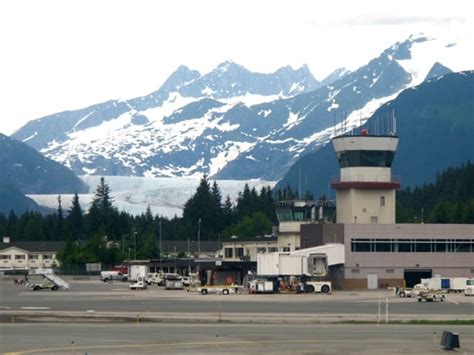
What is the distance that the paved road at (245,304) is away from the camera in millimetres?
100938

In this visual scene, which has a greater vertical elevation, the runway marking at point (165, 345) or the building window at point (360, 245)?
the building window at point (360, 245)

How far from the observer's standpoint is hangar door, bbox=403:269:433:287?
159750 mm

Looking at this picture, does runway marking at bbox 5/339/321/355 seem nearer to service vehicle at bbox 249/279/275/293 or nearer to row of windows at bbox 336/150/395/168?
A: service vehicle at bbox 249/279/275/293

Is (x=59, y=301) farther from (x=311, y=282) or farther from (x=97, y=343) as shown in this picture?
(x=97, y=343)

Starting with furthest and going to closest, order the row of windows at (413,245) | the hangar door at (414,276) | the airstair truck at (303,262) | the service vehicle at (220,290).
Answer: the hangar door at (414,276), the row of windows at (413,245), the airstair truck at (303,262), the service vehicle at (220,290)

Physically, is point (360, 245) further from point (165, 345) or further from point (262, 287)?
point (165, 345)

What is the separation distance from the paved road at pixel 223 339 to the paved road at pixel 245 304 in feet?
55.0

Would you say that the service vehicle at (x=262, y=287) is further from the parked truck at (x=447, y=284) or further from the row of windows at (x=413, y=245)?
the row of windows at (x=413, y=245)

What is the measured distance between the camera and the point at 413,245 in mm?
159250

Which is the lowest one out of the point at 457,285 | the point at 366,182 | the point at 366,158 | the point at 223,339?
the point at 223,339

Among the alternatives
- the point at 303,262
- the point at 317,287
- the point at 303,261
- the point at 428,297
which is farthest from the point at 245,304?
the point at 303,261

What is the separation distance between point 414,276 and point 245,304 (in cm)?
5118

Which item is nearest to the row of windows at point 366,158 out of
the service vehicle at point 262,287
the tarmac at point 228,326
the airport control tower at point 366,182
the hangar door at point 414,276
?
the airport control tower at point 366,182

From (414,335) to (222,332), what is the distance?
34.5ft
